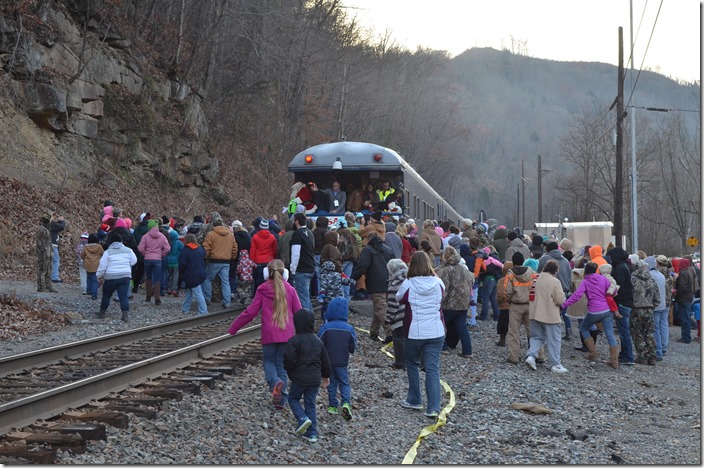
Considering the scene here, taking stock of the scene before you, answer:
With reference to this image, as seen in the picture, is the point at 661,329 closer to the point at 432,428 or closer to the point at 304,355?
the point at 432,428

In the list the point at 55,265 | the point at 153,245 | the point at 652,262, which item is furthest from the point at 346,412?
the point at 55,265

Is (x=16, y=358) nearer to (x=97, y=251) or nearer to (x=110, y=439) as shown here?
(x=110, y=439)

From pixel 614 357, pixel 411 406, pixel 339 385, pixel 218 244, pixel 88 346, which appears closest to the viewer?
pixel 339 385

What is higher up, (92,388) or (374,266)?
(374,266)

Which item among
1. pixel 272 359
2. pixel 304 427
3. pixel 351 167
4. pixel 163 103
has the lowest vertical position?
pixel 304 427

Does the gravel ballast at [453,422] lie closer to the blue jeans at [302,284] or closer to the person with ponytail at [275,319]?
the person with ponytail at [275,319]

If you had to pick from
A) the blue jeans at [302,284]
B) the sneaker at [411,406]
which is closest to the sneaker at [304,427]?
the sneaker at [411,406]

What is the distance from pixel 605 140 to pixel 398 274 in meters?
55.7

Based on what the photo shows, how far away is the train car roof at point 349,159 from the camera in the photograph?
23.7m

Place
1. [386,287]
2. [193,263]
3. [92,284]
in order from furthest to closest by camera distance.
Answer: [92,284]
[193,263]
[386,287]

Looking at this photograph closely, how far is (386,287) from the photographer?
15.6 metres

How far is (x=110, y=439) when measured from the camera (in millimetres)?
7984

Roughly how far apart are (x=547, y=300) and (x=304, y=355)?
6923 millimetres

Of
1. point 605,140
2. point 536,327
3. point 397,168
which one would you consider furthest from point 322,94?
point 536,327
